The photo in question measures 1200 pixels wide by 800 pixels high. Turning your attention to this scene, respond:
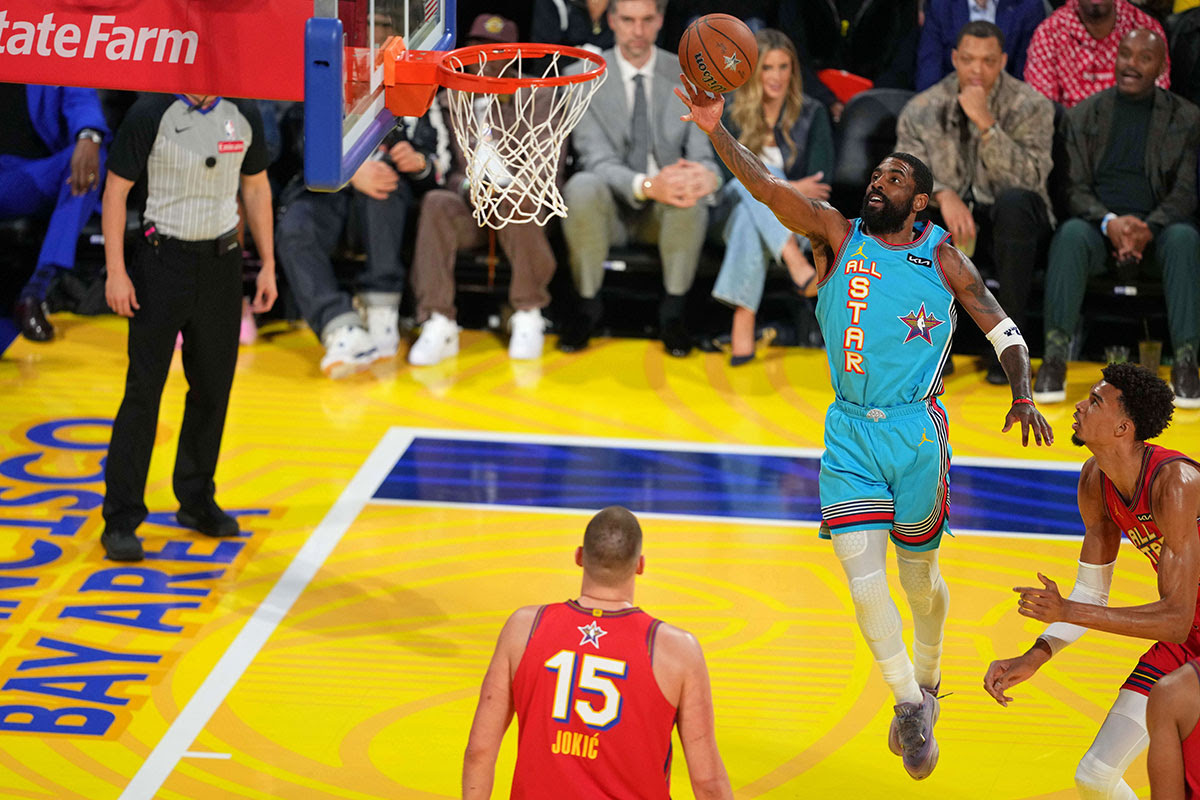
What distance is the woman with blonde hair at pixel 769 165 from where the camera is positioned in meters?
9.38

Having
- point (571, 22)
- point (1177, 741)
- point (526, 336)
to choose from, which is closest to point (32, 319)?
point (526, 336)

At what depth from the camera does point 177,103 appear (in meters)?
6.24

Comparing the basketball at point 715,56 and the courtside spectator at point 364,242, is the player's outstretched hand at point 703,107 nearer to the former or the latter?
the basketball at point 715,56

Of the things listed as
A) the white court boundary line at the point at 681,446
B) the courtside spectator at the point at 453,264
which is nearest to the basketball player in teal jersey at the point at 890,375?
the white court boundary line at the point at 681,446

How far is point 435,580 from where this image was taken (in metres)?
6.59

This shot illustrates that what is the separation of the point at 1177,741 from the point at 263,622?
144 inches

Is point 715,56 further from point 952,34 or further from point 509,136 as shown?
point 952,34

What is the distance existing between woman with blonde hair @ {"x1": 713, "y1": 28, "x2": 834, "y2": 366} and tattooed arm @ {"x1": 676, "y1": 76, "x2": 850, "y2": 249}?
13.4ft

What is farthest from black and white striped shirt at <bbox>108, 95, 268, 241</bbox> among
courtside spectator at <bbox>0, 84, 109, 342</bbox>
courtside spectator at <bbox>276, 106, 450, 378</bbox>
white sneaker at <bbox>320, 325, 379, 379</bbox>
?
courtside spectator at <bbox>0, 84, 109, 342</bbox>

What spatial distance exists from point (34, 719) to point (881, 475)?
123 inches

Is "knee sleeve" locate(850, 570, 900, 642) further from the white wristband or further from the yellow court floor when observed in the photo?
the white wristband

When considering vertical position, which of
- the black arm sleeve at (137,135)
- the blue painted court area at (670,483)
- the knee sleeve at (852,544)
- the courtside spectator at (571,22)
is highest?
the courtside spectator at (571,22)

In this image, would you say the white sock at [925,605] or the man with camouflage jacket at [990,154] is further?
the man with camouflage jacket at [990,154]

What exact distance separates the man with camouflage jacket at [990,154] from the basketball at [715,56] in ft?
13.0
